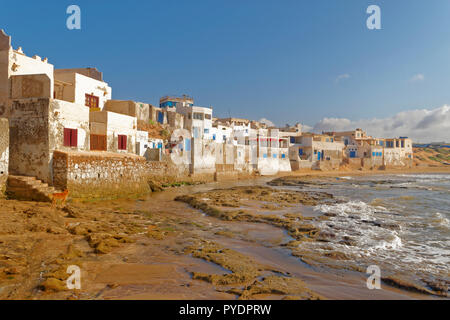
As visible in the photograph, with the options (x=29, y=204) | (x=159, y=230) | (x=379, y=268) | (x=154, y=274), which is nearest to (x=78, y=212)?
(x=29, y=204)

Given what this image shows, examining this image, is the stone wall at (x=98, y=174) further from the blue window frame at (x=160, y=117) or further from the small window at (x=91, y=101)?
the blue window frame at (x=160, y=117)

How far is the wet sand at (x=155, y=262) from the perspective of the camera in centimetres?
549

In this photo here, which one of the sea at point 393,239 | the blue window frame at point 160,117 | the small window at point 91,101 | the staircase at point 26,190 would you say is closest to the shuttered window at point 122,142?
the small window at point 91,101

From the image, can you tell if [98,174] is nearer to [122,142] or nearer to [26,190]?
[26,190]

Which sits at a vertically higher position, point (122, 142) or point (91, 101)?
point (91, 101)

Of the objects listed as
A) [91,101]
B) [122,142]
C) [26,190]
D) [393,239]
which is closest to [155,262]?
[393,239]

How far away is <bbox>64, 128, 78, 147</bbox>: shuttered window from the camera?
17078mm

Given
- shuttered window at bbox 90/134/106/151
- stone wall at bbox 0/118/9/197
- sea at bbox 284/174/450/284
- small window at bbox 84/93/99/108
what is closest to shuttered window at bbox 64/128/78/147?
shuttered window at bbox 90/134/106/151

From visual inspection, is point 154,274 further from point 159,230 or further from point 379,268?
point 379,268

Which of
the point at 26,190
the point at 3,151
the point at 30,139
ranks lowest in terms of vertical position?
the point at 26,190

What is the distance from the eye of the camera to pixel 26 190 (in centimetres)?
1435

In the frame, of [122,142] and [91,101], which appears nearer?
[122,142]

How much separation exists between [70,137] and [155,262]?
13.4 m

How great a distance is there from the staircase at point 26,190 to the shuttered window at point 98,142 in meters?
5.63
